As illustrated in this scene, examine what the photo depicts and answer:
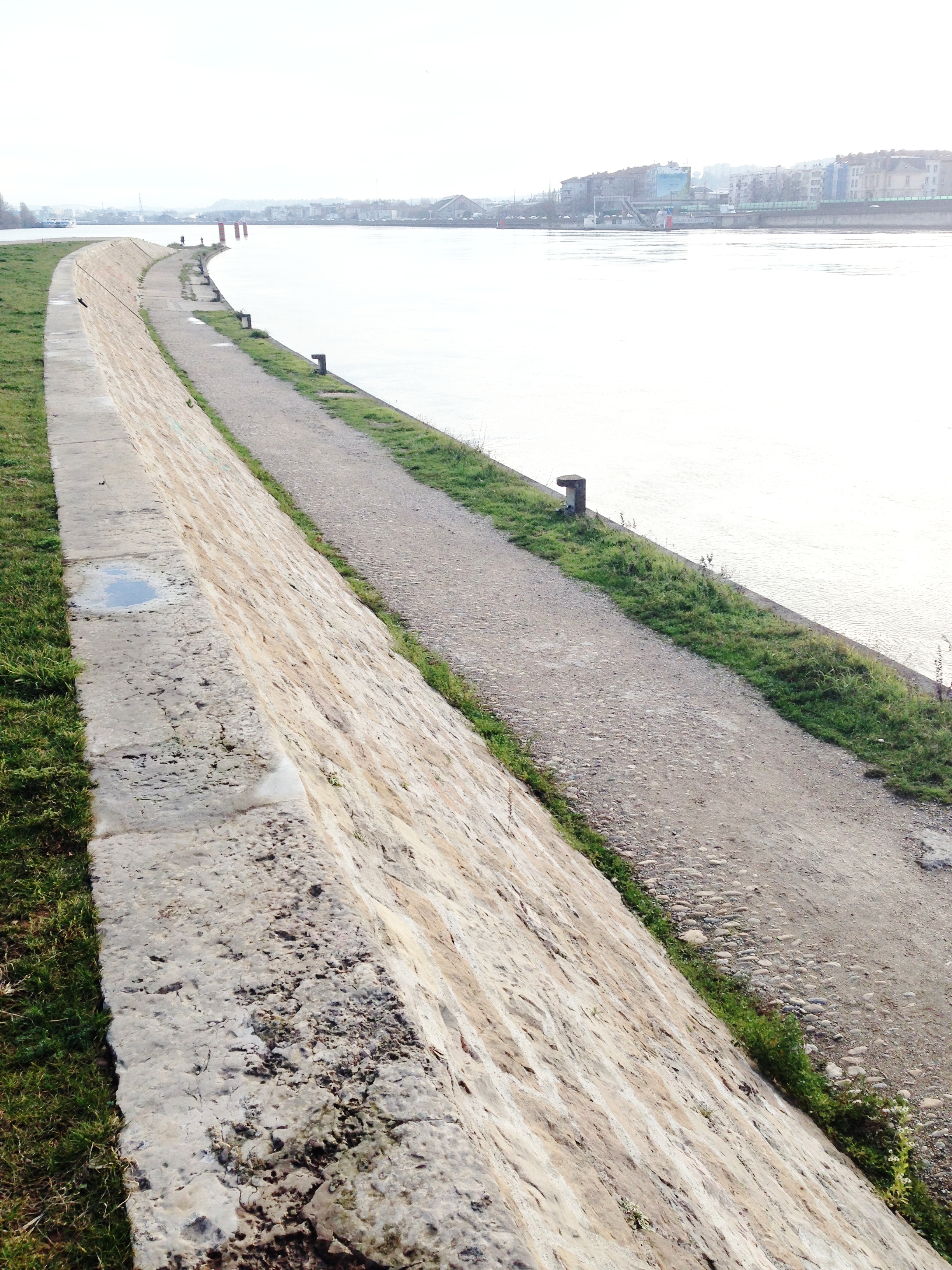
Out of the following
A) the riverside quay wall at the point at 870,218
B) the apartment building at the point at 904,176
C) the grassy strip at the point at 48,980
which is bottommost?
the grassy strip at the point at 48,980

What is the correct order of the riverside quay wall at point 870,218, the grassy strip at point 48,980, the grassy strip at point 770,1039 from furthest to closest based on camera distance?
the riverside quay wall at point 870,218 → the grassy strip at point 770,1039 → the grassy strip at point 48,980

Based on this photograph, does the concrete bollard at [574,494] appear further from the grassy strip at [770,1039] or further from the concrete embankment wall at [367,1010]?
the concrete embankment wall at [367,1010]

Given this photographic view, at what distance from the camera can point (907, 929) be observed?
471cm

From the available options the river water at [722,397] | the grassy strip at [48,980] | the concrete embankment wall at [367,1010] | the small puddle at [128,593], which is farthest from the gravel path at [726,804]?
the grassy strip at [48,980]

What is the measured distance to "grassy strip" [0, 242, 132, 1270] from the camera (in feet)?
6.41

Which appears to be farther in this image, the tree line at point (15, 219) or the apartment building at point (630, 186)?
the apartment building at point (630, 186)

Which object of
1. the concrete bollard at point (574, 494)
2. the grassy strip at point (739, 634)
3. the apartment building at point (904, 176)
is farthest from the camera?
the apartment building at point (904, 176)

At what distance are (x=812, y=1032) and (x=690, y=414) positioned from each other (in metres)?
15.0

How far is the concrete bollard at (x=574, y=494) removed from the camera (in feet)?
35.5

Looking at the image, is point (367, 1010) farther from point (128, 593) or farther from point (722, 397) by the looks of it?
point (722, 397)

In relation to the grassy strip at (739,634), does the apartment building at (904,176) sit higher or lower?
higher

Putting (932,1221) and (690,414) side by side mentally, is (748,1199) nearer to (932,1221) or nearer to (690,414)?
(932,1221)

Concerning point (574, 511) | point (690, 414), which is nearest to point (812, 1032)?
point (574, 511)

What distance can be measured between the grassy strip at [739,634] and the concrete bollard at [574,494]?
0.41ft
